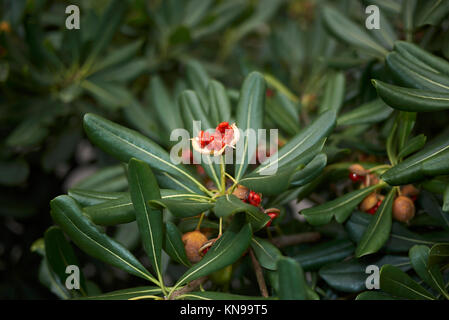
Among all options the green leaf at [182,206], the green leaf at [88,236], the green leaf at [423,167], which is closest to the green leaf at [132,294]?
the green leaf at [88,236]

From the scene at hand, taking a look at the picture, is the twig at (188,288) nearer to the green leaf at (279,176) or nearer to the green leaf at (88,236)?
the green leaf at (88,236)

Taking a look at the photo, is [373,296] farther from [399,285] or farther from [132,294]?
[132,294]

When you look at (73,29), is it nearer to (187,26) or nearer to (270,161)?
(187,26)

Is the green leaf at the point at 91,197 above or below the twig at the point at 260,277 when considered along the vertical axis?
above

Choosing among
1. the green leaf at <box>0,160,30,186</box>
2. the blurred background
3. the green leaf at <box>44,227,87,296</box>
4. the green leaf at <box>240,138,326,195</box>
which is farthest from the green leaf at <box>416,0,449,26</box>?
the green leaf at <box>0,160,30,186</box>

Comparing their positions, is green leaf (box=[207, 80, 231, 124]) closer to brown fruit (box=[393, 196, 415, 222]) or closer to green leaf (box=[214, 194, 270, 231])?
green leaf (box=[214, 194, 270, 231])

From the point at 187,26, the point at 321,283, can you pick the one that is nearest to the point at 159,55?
the point at 187,26
